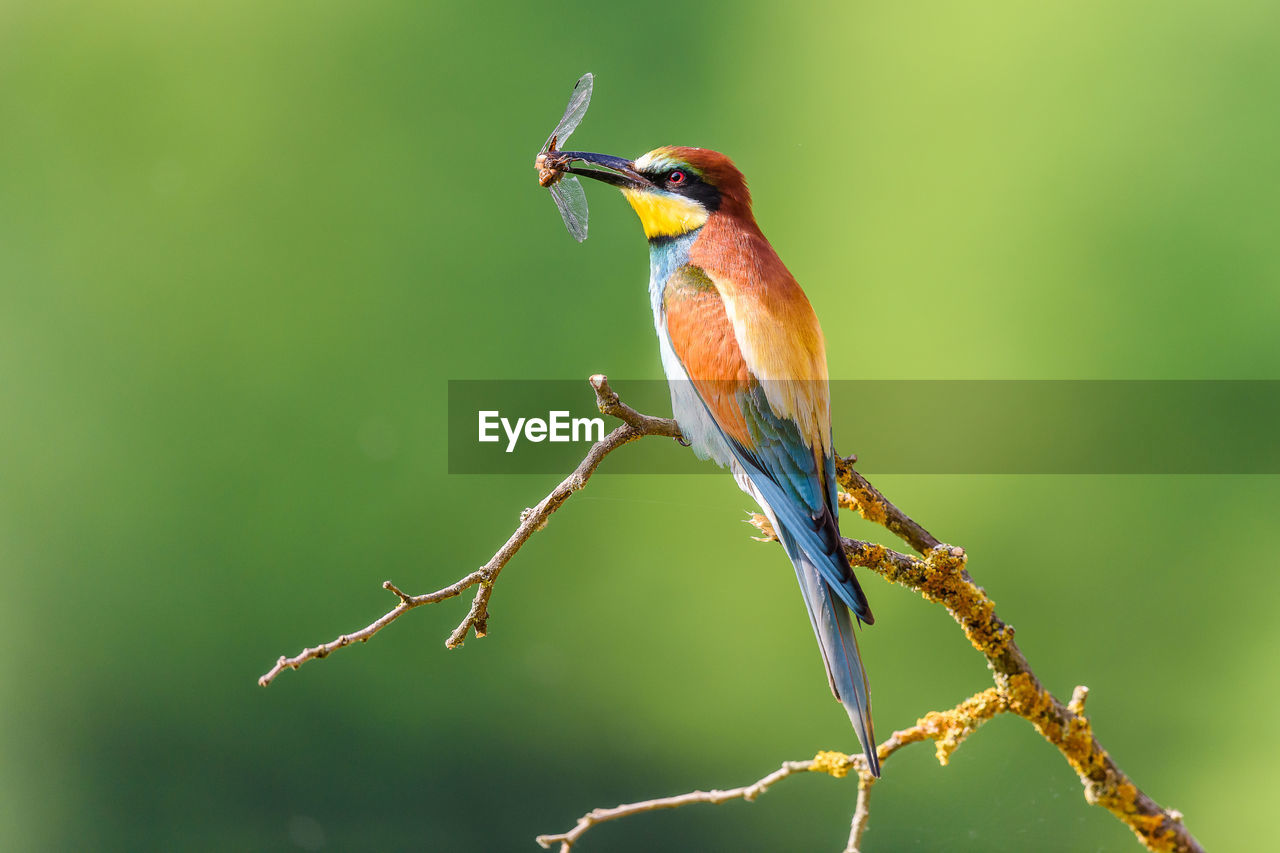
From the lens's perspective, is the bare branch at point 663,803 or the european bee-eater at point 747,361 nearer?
the bare branch at point 663,803

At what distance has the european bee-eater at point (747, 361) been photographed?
101cm

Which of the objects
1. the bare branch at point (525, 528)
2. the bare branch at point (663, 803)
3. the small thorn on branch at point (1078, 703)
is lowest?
the bare branch at point (663, 803)

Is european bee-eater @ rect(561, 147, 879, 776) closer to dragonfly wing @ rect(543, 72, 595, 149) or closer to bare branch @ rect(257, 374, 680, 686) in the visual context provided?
dragonfly wing @ rect(543, 72, 595, 149)

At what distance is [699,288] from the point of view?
1225 millimetres

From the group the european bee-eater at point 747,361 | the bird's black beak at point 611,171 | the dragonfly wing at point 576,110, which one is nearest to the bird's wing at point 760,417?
the european bee-eater at point 747,361

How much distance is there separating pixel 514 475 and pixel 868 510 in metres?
2.12

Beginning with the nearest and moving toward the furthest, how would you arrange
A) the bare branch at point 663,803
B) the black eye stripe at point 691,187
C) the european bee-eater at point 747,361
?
the bare branch at point 663,803, the european bee-eater at point 747,361, the black eye stripe at point 691,187

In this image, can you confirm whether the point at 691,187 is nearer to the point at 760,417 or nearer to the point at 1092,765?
the point at 760,417

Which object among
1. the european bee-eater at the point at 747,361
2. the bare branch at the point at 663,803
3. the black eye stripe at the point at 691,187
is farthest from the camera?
A: the black eye stripe at the point at 691,187

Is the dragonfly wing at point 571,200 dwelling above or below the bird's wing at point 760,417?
above

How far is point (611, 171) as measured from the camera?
52.7 inches

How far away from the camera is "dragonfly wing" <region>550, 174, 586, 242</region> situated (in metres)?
1.32

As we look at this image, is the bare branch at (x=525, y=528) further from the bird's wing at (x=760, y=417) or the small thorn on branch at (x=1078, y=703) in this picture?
the small thorn on branch at (x=1078, y=703)

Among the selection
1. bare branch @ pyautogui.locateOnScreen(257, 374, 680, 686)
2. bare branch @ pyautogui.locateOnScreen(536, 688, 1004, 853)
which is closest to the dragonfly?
bare branch @ pyautogui.locateOnScreen(257, 374, 680, 686)
